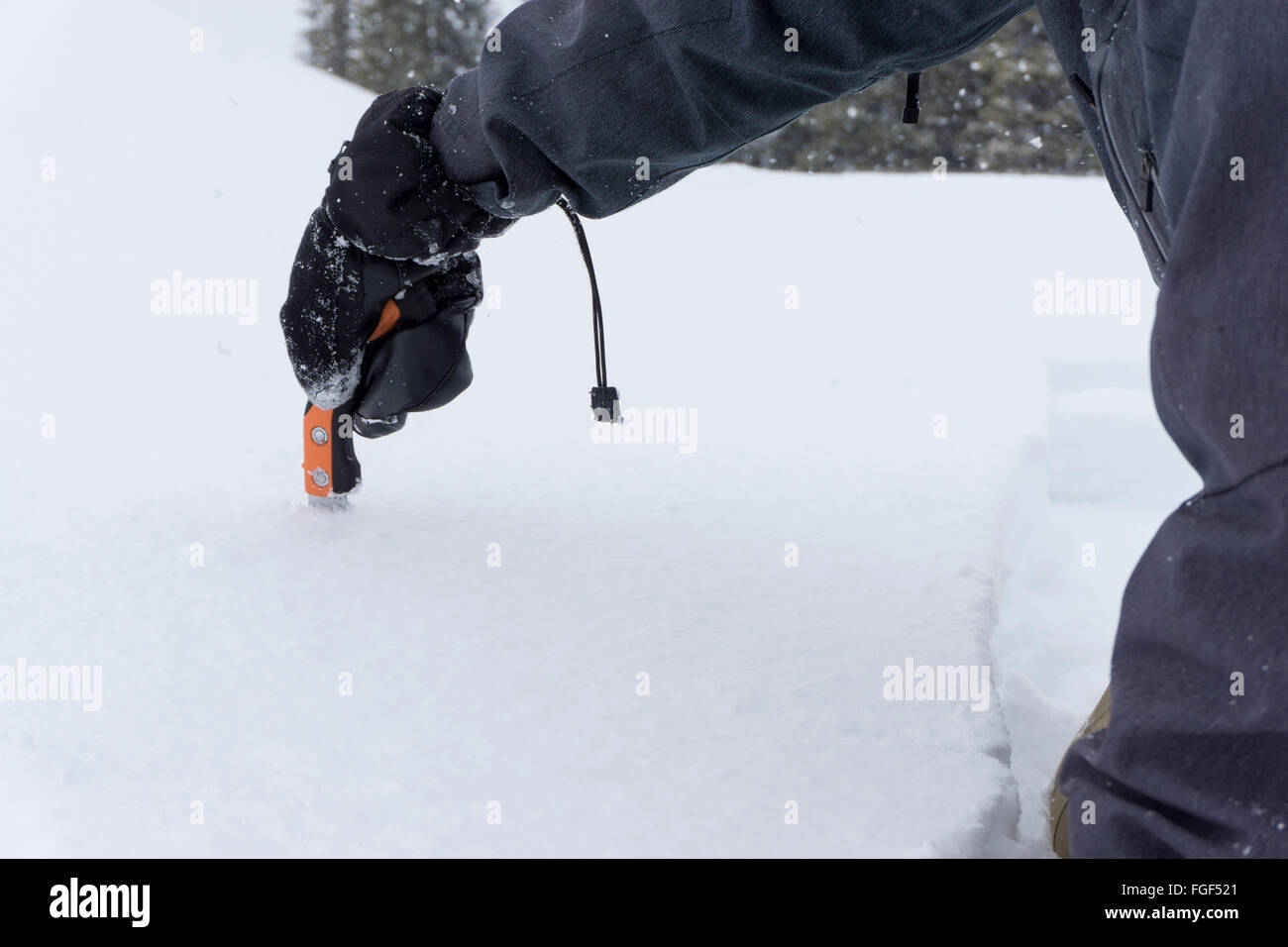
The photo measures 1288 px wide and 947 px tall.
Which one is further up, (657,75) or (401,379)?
(657,75)

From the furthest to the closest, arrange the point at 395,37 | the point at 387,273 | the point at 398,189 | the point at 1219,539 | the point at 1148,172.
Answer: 1. the point at 395,37
2. the point at 387,273
3. the point at 398,189
4. the point at 1148,172
5. the point at 1219,539

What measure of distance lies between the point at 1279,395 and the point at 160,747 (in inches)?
28.8

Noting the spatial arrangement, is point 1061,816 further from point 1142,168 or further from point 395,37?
point 395,37

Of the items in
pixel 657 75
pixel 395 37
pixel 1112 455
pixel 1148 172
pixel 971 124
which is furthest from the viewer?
pixel 395 37

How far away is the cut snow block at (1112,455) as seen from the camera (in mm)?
1925

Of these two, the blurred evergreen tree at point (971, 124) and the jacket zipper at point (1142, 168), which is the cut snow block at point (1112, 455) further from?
the blurred evergreen tree at point (971, 124)

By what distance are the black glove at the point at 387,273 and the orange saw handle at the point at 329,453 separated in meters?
0.02

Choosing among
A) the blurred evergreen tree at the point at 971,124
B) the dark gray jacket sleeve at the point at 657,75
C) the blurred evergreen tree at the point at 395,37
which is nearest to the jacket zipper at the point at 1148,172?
the dark gray jacket sleeve at the point at 657,75

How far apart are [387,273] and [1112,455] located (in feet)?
4.51

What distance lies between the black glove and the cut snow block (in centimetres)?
121

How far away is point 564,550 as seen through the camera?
1200 millimetres

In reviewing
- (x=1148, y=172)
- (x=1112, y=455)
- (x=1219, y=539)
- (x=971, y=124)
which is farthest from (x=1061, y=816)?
(x=971, y=124)

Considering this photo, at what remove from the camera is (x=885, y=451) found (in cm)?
158

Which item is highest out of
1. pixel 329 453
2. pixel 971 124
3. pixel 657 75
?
pixel 971 124
